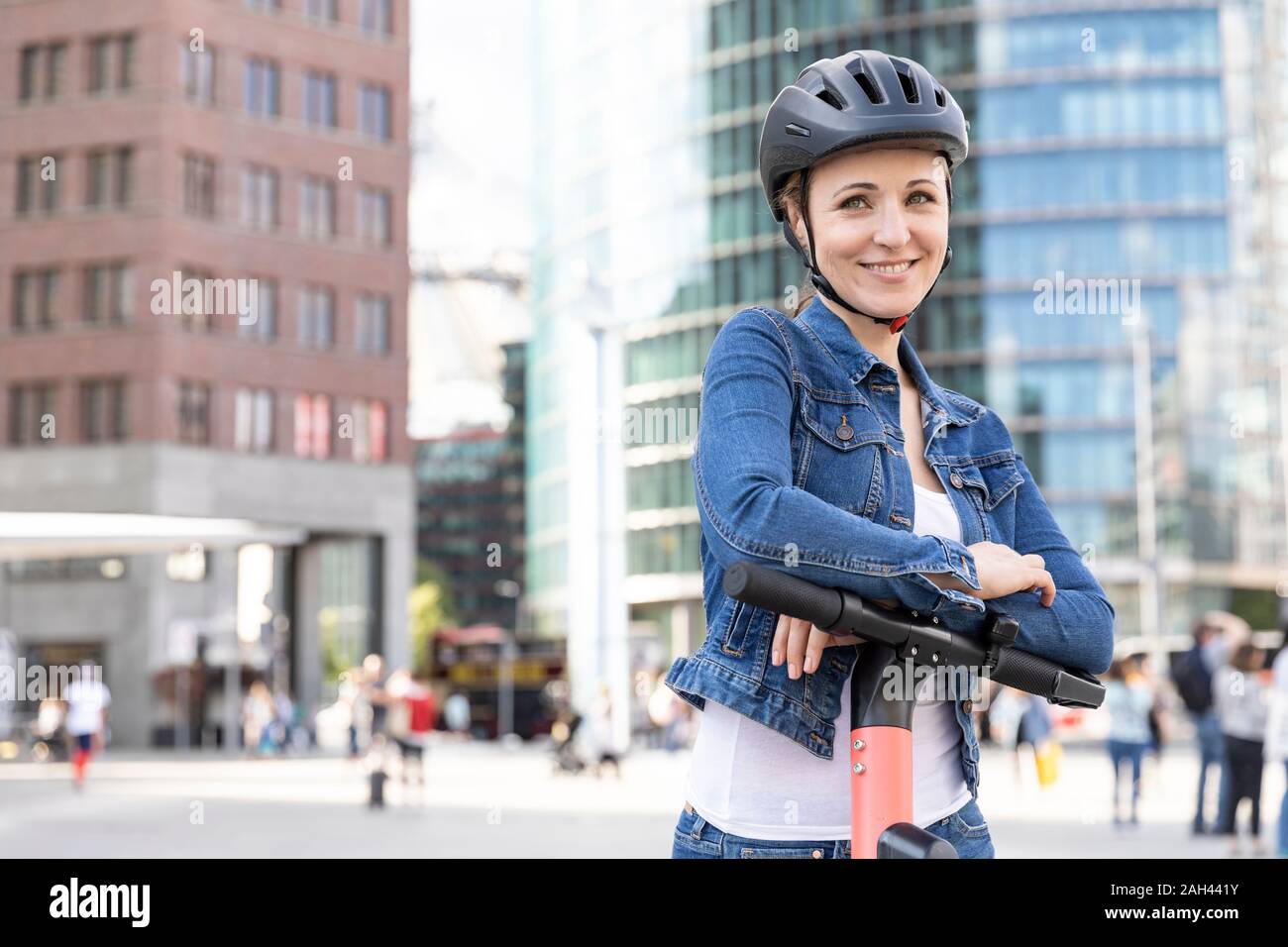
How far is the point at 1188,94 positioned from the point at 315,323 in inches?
1564

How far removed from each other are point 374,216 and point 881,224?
171 ft

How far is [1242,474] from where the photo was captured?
236 ft

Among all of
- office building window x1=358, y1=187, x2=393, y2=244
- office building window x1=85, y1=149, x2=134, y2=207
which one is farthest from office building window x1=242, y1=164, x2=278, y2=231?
office building window x1=85, y1=149, x2=134, y2=207

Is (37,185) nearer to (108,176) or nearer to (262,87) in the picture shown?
(108,176)

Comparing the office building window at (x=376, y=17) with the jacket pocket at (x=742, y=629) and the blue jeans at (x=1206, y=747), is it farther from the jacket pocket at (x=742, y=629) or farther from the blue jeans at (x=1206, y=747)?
the jacket pocket at (x=742, y=629)

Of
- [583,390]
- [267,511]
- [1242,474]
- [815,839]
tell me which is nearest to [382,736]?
[583,390]

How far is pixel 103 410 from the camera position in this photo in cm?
4925

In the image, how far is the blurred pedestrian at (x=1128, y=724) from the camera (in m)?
15.4

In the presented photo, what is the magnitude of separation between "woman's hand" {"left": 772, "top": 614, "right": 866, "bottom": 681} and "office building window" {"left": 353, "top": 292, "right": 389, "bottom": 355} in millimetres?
51325

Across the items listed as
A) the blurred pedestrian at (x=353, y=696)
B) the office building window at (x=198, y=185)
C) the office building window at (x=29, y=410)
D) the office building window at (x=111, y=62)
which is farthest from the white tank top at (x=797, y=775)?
the office building window at (x=111, y=62)

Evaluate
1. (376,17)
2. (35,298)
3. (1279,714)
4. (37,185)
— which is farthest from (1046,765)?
(376,17)

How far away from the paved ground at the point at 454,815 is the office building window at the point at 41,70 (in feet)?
84.5
